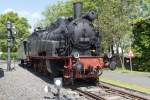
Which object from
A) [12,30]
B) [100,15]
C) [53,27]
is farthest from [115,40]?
[53,27]

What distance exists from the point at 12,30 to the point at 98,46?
15437 mm

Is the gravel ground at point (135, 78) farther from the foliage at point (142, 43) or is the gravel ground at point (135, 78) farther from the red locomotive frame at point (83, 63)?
the foliage at point (142, 43)

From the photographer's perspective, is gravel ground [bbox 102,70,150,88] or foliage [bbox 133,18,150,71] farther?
foliage [bbox 133,18,150,71]

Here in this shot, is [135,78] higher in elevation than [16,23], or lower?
lower

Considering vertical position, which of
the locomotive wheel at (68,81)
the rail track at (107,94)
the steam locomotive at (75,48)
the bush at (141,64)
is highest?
the steam locomotive at (75,48)

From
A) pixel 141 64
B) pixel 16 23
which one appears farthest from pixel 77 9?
pixel 16 23

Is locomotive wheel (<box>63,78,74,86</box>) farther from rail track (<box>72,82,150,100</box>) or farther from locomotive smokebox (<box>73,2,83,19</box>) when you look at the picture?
locomotive smokebox (<box>73,2,83,19</box>)

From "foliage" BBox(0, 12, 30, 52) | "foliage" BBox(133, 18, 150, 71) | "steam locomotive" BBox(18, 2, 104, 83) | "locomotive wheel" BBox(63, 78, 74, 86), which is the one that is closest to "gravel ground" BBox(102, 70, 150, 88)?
"steam locomotive" BBox(18, 2, 104, 83)

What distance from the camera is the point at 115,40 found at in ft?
118

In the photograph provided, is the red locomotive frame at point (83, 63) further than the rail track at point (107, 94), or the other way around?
the red locomotive frame at point (83, 63)

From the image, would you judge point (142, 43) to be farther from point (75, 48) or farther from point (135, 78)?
point (75, 48)

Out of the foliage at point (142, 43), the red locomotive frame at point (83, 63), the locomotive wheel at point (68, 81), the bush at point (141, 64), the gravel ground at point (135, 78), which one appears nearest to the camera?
the red locomotive frame at point (83, 63)

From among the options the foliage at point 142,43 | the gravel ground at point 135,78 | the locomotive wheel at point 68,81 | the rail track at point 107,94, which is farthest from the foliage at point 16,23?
the rail track at point 107,94

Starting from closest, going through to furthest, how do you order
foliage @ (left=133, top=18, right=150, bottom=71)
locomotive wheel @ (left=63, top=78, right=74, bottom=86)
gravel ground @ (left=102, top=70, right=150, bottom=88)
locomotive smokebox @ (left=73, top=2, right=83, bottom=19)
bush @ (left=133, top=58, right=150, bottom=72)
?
locomotive wheel @ (left=63, top=78, right=74, bottom=86) → locomotive smokebox @ (left=73, top=2, right=83, bottom=19) → gravel ground @ (left=102, top=70, right=150, bottom=88) → bush @ (left=133, top=58, right=150, bottom=72) → foliage @ (left=133, top=18, right=150, bottom=71)
